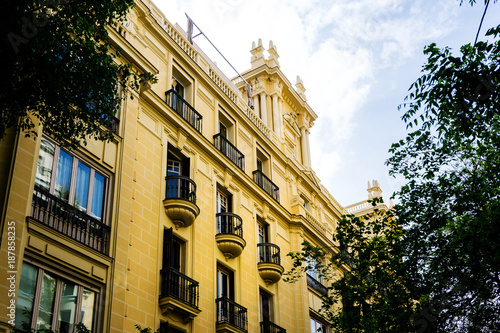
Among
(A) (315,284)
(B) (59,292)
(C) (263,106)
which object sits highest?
(C) (263,106)

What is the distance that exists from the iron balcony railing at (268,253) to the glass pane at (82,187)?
11.0 meters

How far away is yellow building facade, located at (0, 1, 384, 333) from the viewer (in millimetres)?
14773

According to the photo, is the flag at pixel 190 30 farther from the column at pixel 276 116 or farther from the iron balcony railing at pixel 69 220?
the iron balcony railing at pixel 69 220

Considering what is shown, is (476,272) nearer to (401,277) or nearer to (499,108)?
(401,277)

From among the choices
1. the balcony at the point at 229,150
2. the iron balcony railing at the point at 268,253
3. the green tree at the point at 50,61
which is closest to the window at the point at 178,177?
the balcony at the point at 229,150

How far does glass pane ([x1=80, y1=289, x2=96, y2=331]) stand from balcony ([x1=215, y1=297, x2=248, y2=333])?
21.5ft

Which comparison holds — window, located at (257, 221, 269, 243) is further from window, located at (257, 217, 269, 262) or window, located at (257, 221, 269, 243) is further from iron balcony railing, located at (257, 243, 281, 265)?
iron balcony railing, located at (257, 243, 281, 265)

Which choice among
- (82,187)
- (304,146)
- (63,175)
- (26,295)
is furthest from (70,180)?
(304,146)

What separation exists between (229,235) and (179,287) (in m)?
4.16

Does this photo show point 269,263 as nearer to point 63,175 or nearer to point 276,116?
point 63,175

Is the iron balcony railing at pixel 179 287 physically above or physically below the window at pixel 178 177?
below

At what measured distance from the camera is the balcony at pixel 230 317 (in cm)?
2127

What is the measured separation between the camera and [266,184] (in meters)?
29.5

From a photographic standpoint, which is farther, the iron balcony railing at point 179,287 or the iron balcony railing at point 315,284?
the iron balcony railing at point 315,284
